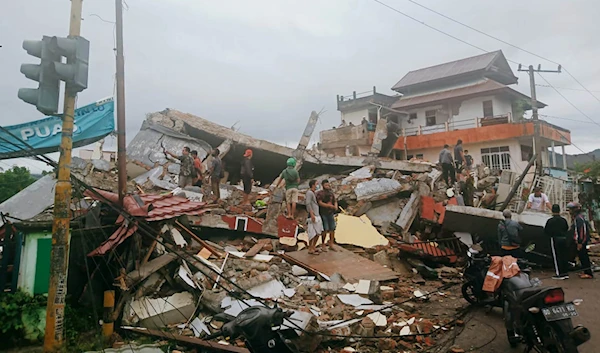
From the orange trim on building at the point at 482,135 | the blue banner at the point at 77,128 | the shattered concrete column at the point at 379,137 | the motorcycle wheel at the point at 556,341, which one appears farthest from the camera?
the orange trim on building at the point at 482,135

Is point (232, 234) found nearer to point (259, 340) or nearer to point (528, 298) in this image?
point (259, 340)

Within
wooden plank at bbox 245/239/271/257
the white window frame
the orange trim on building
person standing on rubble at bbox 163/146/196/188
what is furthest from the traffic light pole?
the white window frame

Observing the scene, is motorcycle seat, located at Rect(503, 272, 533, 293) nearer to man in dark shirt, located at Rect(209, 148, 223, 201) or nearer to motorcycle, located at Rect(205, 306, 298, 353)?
motorcycle, located at Rect(205, 306, 298, 353)

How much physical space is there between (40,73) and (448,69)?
3086cm

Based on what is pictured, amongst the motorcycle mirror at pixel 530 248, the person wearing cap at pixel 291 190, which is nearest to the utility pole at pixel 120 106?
the person wearing cap at pixel 291 190

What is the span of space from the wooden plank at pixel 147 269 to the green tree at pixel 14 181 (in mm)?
17641

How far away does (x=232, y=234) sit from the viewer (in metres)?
9.09

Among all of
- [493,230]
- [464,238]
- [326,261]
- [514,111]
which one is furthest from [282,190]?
[514,111]

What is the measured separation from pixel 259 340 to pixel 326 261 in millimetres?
4251

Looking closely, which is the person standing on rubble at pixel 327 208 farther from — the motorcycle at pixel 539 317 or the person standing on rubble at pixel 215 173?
the motorcycle at pixel 539 317

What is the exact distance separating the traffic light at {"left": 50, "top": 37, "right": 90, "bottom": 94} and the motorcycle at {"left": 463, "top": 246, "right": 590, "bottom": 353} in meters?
5.22

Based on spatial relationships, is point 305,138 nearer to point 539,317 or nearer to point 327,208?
point 327,208

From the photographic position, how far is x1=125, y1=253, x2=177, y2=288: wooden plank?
561 cm

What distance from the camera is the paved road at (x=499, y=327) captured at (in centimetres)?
465
